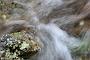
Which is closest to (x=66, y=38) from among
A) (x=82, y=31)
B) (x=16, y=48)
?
(x=82, y=31)

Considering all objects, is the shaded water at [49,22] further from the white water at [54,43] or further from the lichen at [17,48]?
the lichen at [17,48]

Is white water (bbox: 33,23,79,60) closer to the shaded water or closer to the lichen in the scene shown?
the shaded water

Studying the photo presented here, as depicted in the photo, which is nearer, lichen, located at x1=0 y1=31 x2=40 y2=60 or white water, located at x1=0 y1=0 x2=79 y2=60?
lichen, located at x1=0 y1=31 x2=40 y2=60

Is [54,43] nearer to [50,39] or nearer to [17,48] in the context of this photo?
[50,39]

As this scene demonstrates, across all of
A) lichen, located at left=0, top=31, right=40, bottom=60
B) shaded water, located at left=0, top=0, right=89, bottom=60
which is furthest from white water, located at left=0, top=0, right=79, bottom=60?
lichen, located at left=0, top=31, right=40, bottom=60

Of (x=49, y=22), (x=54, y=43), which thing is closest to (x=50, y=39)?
(x=54, y=43)

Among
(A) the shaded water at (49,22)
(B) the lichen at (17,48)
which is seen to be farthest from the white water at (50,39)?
(B) the lichen at (17,48)

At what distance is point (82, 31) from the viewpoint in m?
4.21

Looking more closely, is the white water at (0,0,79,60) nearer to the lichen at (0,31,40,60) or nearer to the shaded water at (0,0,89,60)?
the shaded water at (0,0,89,60)

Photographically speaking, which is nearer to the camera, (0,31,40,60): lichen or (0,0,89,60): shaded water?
(0,31,40,60): lichen

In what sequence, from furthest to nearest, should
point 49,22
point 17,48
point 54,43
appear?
point 49,22, point 54,43, point 17,48

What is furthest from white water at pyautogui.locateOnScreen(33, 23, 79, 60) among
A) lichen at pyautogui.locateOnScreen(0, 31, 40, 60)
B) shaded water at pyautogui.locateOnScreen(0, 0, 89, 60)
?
lichen at pyautogui.locateOnScreen(0, 31, 40, 60)

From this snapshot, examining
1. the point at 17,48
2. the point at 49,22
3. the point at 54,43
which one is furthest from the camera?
the point at 49,22

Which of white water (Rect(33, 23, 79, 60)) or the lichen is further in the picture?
white water (Rect(33, 23, 79, 60))
